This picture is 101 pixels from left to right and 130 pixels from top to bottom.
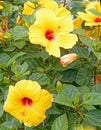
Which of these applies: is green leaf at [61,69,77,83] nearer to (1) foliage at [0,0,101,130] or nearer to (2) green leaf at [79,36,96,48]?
(1) foliage at [0,0,101,130]

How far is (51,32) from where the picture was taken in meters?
1.31

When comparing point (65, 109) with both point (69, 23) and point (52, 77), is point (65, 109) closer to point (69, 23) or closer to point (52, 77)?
point (52, 77)

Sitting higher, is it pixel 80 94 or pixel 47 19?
pixel 47 19

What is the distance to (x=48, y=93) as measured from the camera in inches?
43.4

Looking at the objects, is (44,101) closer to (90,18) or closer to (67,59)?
(67,59)

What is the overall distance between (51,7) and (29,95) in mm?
436

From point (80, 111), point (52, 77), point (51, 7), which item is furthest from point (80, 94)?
point (51, 7)

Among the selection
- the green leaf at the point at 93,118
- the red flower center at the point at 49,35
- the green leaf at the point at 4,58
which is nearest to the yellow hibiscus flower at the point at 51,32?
the red flower center at the point at 49,35

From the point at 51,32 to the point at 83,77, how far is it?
0.62 feet

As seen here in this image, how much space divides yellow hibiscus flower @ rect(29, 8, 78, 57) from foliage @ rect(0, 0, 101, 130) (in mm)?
45

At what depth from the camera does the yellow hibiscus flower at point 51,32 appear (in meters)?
1.24

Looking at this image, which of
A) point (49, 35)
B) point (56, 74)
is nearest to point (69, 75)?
point (56, 74)

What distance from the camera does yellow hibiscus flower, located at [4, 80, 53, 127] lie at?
3.57ft

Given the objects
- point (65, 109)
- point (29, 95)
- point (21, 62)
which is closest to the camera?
point (29, 95)
